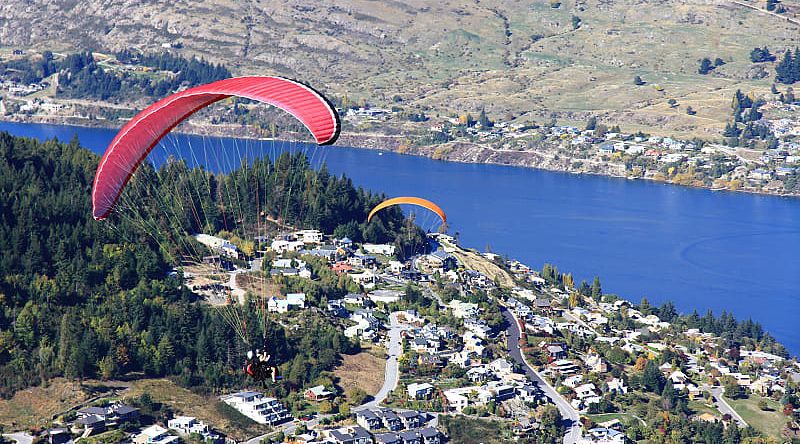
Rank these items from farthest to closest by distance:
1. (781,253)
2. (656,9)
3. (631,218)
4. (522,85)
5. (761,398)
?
(656,9) → (522,85) → (631,218) → (781,253) → (761,398)

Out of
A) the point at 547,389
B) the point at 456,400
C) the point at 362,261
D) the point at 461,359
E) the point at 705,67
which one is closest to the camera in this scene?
the point at 456,400

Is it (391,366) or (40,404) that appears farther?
(391,366)

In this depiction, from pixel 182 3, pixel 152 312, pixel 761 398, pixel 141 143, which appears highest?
pixel 182 3

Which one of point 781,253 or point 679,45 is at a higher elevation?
point 679,45

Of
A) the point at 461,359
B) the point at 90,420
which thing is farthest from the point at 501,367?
the point at 90,420

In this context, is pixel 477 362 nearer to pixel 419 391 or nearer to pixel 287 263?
pixel 419 391

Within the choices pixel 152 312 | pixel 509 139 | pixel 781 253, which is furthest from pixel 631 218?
pixel 152 312

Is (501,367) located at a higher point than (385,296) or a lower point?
lower

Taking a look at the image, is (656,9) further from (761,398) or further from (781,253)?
(761,398)
